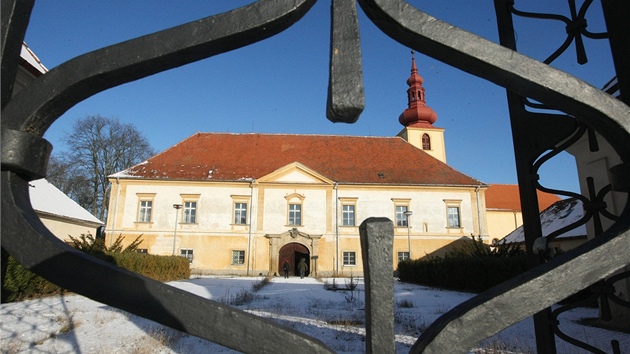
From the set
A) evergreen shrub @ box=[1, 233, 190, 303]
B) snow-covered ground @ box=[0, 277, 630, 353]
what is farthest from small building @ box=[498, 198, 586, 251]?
evergreen shrub @ box=[1, 233, 190, 303]

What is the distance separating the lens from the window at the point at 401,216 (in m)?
26.2

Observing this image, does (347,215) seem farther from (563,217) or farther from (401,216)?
(563,217)

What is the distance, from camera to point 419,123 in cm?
3816

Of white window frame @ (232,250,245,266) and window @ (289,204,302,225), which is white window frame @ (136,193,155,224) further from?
window @ (289,204,302,225)

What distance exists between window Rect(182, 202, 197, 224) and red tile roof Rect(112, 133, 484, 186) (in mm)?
1720

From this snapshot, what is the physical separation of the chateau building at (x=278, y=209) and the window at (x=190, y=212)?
0.06 m

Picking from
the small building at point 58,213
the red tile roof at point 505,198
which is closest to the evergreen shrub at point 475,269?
the small building at point 58,213

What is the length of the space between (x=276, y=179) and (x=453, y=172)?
12217mm

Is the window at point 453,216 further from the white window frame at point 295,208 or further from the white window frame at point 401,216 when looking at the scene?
the white window frame at point 295,208

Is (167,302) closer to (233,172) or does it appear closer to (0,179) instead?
(0,179)

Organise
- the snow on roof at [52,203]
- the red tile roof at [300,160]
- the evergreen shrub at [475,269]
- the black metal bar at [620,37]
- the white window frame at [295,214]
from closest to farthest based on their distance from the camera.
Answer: the black metal bar at [620,37] → the evergreen shrub at [475,269] → the snow on roof at [52,203] → the white window frame at [295,214] → the red tile roof at [300,160]

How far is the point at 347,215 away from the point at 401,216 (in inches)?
141

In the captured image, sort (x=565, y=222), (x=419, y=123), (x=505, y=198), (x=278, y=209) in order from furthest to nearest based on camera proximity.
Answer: (x=505, y=198), (x=419, y=123), (x=278, y=209), (x=565, y=222)

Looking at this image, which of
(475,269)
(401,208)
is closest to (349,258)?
(401,208)
